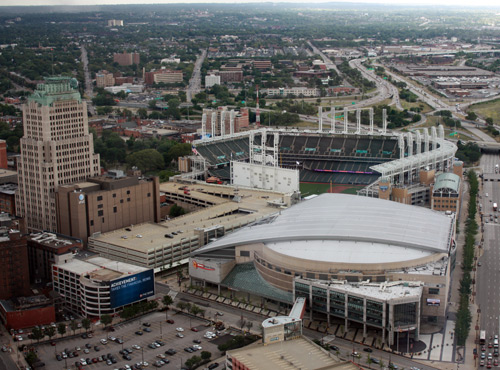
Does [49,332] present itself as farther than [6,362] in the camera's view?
Yes

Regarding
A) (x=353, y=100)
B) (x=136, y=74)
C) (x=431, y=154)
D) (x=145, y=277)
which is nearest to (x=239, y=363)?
(x=145, y=277)

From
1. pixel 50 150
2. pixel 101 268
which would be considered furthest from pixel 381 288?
pixel 50 150

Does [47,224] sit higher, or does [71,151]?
[71,151]

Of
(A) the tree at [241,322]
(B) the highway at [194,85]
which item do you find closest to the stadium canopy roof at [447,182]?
(A) the tree at [241,322]

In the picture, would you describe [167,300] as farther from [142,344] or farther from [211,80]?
[211,80]

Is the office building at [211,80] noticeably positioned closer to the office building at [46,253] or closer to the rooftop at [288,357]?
the office building at [46,253]

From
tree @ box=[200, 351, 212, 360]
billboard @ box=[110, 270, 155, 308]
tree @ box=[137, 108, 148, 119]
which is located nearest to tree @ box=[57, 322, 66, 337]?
billboard @ box=[110, 270, 155, 308]

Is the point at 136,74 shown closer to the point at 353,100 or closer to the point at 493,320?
the point at 353,100
